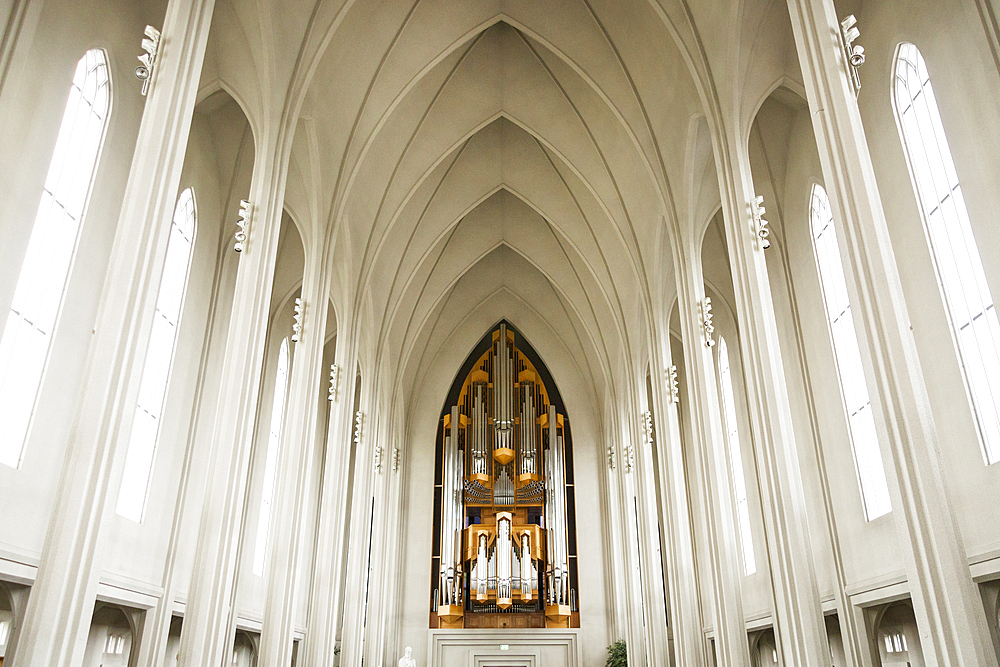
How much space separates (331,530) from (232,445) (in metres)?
6.90

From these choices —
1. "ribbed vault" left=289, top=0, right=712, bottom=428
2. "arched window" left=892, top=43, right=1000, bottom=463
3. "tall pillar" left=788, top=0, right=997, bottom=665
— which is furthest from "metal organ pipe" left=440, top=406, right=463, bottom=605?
"tall pillar" left=788, top=0, right=997, bottom=665

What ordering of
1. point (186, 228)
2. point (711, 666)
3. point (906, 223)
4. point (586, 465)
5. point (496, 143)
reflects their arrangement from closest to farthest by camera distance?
point (906, 223)
point (186, 228)
point (711, 666)
point (496, 143)
point (586, 465)

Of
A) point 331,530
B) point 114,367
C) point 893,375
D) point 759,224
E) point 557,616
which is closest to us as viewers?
point 893,375

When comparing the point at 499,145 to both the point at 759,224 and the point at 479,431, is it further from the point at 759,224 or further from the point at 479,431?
the point at 759,224

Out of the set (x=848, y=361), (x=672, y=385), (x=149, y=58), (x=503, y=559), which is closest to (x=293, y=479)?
(x=149, y=58)

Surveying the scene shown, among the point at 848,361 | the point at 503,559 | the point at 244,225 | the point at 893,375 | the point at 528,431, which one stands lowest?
the point at 893,375

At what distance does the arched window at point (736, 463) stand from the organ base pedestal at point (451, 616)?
910cm

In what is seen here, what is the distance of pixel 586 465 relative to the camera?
24344 millimetres

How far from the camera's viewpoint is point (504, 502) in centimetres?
2319

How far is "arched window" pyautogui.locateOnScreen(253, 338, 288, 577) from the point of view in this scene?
16703mm

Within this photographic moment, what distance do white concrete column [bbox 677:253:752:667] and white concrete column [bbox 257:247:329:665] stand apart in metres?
6.41

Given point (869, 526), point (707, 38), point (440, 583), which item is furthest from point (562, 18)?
A: point (440, 583)

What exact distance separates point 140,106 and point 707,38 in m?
8.77

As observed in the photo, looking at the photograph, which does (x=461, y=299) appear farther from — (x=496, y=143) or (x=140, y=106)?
(x=140, y=106)
